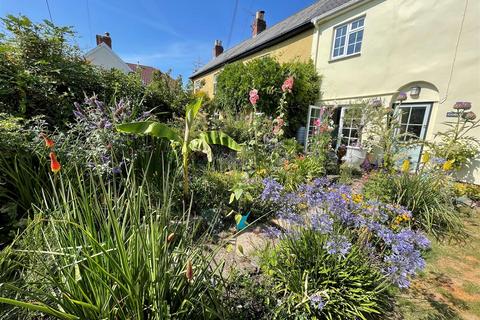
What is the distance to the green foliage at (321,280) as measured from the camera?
2102 mm

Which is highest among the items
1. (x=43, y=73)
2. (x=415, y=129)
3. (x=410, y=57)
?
(x=410, y=57)

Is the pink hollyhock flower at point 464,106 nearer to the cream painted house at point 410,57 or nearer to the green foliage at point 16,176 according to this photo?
Answer: the cream painted house at point 410,57

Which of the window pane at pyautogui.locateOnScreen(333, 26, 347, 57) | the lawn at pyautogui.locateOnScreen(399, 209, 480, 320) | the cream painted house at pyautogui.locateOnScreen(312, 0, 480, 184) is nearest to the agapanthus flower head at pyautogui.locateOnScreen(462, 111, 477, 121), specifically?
the cream painted house at pyautogui.locateOnScreen(312, 0, 480, 184)

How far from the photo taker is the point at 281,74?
10.5 meters

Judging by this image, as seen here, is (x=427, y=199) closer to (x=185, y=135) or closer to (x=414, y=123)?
(x=185, y=135)

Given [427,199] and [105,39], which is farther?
[105,39]

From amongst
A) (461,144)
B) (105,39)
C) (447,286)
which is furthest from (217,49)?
(447,286)

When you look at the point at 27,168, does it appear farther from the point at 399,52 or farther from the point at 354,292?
the point at 399,52

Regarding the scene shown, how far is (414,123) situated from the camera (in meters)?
7.57

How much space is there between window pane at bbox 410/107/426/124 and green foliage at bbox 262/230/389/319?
7148 millimetres

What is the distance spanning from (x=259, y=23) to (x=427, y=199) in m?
20.4

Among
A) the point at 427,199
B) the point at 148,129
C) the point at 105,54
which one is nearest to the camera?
the point at 148,129

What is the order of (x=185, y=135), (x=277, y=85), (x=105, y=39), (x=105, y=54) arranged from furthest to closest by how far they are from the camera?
(x=105, y=39) < (x=105, y=54) < (x=277, y=85) < (x=185, y=135)

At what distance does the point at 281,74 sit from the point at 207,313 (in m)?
10.5
